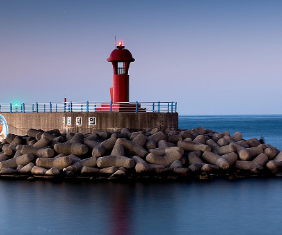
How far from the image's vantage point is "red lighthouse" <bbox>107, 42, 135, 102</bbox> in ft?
73.7

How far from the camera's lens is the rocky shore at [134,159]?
1597cm

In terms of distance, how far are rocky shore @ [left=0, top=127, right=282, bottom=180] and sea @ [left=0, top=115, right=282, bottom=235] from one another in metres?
0.37

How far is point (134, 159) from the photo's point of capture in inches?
635

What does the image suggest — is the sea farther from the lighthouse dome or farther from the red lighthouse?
the lighthouse dome

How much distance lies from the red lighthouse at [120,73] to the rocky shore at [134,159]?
14.0 feet

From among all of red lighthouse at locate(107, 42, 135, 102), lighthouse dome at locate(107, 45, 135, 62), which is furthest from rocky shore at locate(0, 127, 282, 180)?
lighthouse dome at locate(107, 45, 135, 62)

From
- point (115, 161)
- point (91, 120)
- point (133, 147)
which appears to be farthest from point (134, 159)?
point (91, 120)

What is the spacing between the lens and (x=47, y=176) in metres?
16.3

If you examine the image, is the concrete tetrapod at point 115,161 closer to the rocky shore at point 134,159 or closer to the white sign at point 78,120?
the rocky shore at point 134,159

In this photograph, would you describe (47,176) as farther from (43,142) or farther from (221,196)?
(221,196)

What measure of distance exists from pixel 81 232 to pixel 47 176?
5.48 m

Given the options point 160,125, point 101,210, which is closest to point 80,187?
point 101,210

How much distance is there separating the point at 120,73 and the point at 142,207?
1030cm

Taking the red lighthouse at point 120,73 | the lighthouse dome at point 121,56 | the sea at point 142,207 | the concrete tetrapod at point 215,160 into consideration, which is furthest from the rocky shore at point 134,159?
the lighthouse dome at point 121,56
